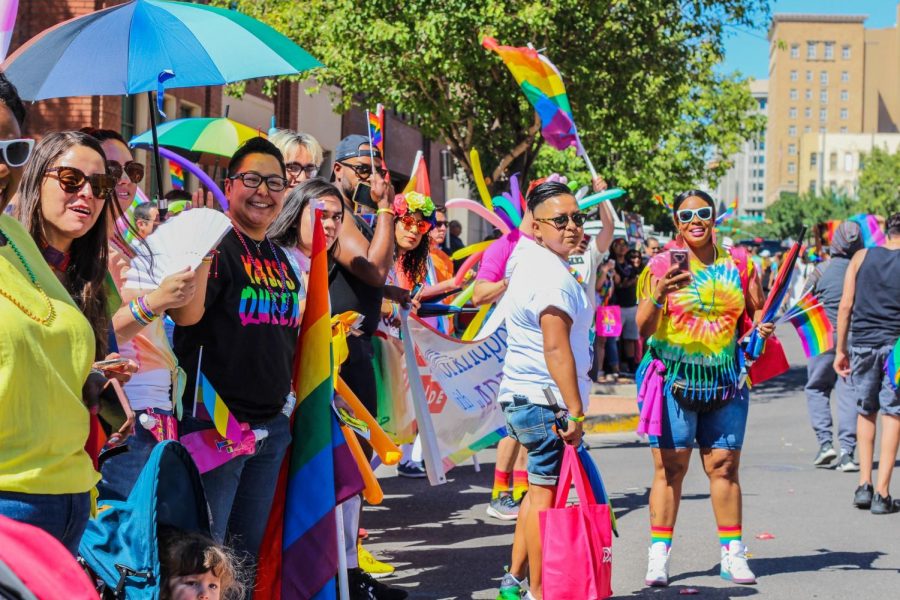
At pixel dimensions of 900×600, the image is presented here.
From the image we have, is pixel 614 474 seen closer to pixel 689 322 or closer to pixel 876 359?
pixel 876 359

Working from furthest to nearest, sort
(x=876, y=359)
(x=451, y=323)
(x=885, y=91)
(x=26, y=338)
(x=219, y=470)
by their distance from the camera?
(x=885, y=91)
(x=451, y=323)
(x=876, y=359)
(x=219, y=470)
(x=26, y=338)

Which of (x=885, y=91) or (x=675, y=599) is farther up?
(x=885, y=91)

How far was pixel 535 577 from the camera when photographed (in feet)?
17.6

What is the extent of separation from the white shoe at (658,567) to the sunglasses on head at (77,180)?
3.80 meters

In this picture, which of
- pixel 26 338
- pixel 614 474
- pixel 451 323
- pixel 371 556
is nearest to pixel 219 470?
pixel 26 338

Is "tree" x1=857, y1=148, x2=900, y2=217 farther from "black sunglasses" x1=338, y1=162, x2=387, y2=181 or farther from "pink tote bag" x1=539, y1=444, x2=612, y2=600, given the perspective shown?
"pink tote bag" x1=539, y1=444, x2=612, y2=600

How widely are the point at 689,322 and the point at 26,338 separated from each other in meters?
4.23

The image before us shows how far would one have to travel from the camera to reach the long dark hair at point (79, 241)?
349 cm

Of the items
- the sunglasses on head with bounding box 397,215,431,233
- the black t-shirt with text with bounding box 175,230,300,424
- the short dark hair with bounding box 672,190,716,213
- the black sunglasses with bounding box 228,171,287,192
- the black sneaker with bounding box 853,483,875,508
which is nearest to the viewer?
the black t-shirt with text with bounding box 175,230,300,424

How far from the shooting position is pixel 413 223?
7.07 m

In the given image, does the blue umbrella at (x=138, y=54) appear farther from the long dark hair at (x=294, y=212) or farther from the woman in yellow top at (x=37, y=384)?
the woman in yellow top at (x=37, y=384)

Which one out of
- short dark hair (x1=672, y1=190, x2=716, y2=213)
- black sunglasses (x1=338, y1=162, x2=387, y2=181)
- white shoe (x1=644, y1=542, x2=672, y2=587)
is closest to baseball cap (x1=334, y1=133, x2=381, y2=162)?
black sunglasses (x1=338, y1=162, x2=387, y2=181)

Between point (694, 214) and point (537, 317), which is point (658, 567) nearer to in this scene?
point (537, 317)

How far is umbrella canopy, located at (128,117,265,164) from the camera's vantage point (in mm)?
7699
